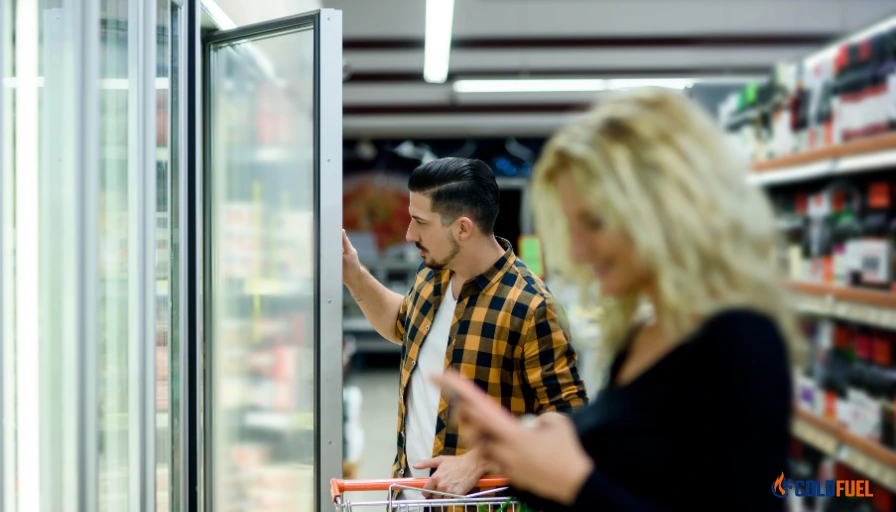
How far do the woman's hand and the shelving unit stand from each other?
1844 millimetres

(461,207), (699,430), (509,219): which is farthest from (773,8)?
(699,430)

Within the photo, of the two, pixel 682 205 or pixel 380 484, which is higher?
pixel 682 205

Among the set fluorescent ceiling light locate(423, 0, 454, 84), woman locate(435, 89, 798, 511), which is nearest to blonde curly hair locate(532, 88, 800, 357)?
woman locate(435, 89, 798, 511)

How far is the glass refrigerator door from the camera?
2.27 m

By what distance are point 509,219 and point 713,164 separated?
38.5 ft

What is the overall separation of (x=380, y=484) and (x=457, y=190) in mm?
850

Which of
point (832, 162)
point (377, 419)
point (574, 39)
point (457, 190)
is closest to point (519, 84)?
point (574, 39)

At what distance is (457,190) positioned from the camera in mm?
2084

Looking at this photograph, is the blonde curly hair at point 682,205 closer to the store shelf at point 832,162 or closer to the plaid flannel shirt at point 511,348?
the plaid flannel shirt at point 511,348

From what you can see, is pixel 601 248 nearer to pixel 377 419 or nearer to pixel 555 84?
pixel 377 419

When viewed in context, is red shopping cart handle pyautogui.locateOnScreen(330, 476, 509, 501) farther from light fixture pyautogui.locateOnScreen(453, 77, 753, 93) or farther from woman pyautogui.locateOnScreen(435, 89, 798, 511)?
light fixture pyautogui.locateOnScreen(453, 77, 753, 93)

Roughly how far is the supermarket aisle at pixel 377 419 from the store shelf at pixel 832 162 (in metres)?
2.60

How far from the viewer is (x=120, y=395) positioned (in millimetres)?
1810

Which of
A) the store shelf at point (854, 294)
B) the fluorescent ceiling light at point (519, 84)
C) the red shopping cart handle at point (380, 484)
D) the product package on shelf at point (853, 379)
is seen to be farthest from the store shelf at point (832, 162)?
the fluorescent ceiling light at point (519, 84)
